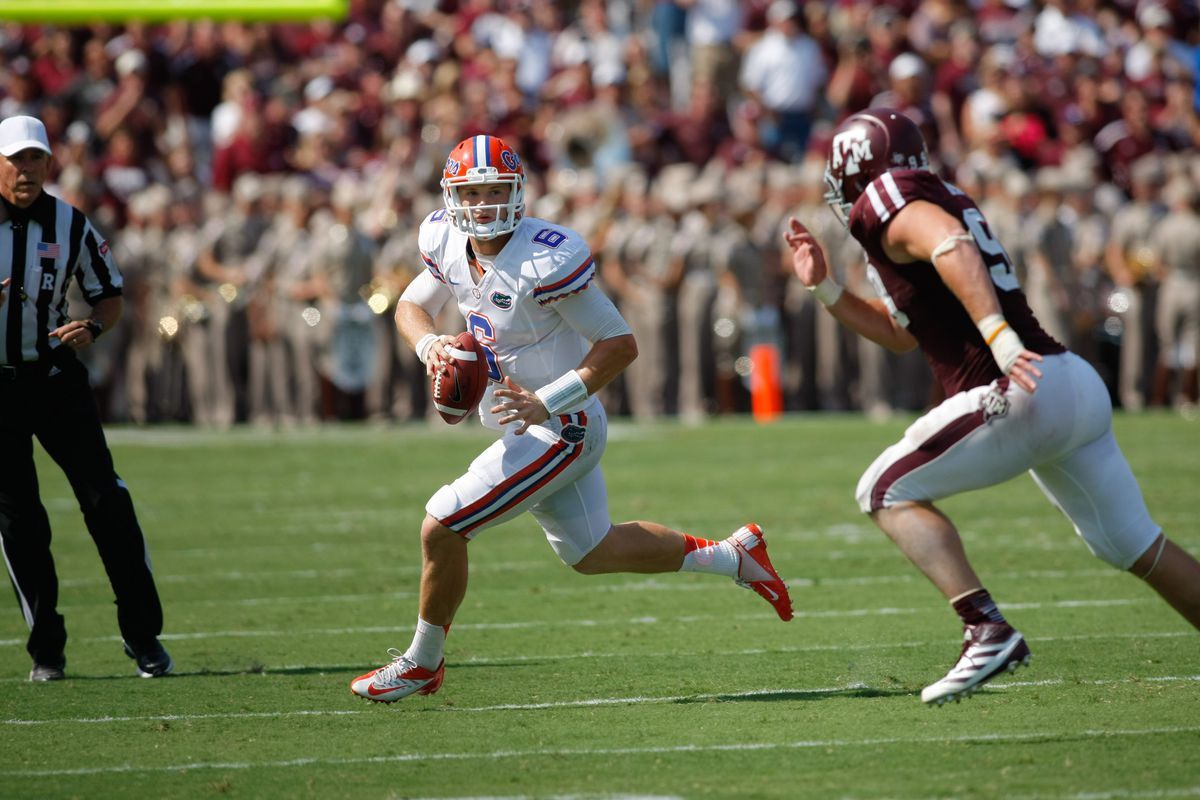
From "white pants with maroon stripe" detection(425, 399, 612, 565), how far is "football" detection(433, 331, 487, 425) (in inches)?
6.9

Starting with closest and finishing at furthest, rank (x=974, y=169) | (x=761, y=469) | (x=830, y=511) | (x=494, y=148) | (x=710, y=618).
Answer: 1. (x=494, y=148)
2. (x=710, y=618)
3. (x=830, y=511)
4. (x=761, y=469)
5. (x=974, y=169)

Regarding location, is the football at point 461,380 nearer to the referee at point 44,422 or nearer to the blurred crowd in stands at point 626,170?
the referee at point 44,422

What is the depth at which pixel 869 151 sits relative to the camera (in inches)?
199

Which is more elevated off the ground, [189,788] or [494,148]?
[494,148]

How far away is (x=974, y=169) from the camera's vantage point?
16.5m

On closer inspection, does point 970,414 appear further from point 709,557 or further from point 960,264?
point 709,557

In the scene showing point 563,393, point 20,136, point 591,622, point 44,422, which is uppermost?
point 20,136

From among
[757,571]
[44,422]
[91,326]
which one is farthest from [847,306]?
Result: [44,422]

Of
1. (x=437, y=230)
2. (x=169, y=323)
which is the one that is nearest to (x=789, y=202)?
(x=169, y=323)

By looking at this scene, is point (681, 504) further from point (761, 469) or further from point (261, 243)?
point (261, 243)

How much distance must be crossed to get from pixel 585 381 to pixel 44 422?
2.06 metres

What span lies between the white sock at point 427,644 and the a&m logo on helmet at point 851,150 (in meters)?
1.86

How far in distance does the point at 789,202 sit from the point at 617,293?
5.99 ft

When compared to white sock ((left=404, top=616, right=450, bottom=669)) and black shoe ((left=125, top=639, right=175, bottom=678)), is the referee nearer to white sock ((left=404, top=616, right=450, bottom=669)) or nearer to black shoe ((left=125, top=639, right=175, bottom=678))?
black shoe ((left=125, top=639, right=175, bottom=678))
